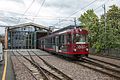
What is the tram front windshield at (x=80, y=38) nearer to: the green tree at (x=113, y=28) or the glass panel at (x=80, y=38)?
the glass panel at (x=80, y=38)

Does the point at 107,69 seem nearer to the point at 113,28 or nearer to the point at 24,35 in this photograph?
the point at 113,28

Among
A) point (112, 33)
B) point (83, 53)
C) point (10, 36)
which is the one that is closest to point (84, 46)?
point (83, 53)

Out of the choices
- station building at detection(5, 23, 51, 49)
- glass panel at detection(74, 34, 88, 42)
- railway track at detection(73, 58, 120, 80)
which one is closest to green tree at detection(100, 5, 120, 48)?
glass panel at detection(74, 34, 88, 42)

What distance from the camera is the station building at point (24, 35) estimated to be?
7400 cm

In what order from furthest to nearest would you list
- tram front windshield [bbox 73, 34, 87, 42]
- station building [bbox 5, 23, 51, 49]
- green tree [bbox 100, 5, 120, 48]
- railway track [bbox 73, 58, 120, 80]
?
station building [bbox 5, 23, 51, 49] → green tree [bbox 100, 5, 120, 48] → tram front windshield [bbox 73, 34, 87, 42] → railway track [bbox 73, 58, 120, 80]

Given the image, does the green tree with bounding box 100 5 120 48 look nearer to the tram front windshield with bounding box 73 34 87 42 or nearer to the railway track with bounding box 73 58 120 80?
the tram front windshield with bounding box 73 34 87 42

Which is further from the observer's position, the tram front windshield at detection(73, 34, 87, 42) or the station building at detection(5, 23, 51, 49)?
the station building at detection(5, 23, 51, 49)

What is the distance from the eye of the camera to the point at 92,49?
38969mm

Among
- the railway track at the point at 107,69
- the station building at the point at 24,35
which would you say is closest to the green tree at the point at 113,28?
the railway track at the point at 107,69

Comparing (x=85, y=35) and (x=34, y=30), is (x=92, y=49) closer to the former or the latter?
(x=85, y=35)

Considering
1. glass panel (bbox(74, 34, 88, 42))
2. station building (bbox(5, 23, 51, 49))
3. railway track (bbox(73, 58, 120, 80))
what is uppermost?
station building (bbox(5, 23, 51, 49))

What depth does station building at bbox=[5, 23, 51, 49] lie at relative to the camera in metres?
74.0

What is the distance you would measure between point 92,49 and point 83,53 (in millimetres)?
Answer: 13850

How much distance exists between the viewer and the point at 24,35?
77.1 metres
